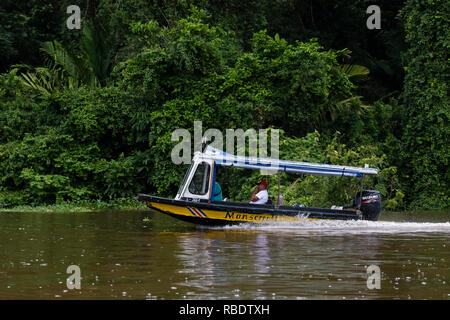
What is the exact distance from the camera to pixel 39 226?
18750 mm

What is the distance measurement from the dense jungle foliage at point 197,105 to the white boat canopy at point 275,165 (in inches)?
150

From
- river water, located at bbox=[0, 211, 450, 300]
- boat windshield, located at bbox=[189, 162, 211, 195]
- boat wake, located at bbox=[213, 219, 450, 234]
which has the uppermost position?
boat windshield, located at bbox=[189, 162, 211, 195]

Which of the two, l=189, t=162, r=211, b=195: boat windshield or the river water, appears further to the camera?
l=189, t=162, r=211, b=195: boat windshield

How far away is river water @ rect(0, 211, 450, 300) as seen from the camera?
34.3 feet

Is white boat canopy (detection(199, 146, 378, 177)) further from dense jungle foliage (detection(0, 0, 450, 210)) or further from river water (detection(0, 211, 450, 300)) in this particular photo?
dense jungle foliage (detection(0, 0, 450, 210))

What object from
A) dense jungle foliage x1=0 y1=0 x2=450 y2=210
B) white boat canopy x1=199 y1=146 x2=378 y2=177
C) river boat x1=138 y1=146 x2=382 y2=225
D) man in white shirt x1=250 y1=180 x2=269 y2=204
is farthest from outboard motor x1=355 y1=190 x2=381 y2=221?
dense jungle foliage x1=0 y1=0 x2=450 y2=210

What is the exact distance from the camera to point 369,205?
19156 mm

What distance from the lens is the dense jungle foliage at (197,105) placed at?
84.6 feet

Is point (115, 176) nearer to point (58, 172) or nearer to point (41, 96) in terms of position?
point (58, 172)

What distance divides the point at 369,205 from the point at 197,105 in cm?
875

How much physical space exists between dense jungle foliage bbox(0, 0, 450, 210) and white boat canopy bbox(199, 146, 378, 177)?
381 centimetres

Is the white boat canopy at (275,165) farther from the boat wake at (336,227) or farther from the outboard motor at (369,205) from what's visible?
the boat wake at (336,227)

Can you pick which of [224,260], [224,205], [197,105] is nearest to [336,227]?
[224,205]

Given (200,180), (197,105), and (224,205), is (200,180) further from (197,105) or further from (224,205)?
(197,105)
